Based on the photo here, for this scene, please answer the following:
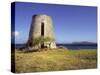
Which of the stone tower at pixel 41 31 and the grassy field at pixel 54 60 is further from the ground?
the stone tower at pixel 41 31

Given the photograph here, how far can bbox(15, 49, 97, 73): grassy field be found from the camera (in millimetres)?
3385

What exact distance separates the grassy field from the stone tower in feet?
0.32

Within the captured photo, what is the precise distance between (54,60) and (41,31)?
0.44 m

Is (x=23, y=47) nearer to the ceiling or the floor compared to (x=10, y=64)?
nearer to the ceiling

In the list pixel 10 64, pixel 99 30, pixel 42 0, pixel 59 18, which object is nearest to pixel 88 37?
pixel 99 30

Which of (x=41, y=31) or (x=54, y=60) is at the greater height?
(x=41, y=31)

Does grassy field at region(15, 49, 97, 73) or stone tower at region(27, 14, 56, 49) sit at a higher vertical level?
stone tower at region(27, 14, 56, 49)

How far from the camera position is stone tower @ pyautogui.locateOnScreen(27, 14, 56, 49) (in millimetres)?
3469

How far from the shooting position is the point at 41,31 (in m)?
3.52

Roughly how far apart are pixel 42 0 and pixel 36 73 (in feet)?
3.27

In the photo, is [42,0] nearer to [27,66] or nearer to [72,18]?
[72,18]

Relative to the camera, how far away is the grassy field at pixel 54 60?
3.38 m

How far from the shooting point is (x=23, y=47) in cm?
341

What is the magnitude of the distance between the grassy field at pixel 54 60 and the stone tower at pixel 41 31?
3.9 inches
